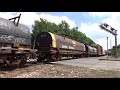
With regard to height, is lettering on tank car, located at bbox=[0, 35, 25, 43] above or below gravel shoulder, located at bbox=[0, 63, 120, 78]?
above

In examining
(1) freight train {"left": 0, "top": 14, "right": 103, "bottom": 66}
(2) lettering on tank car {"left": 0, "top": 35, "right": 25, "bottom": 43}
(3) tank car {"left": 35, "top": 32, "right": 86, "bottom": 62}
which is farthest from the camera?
(3) tank car {"left": 35, "top": 32, "right": 86, "bottom": 62}

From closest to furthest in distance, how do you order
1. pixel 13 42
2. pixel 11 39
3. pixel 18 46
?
pixel 11 39
pixel 13 42
pixel 18 46

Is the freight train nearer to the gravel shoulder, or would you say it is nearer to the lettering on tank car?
the lettering on tank car

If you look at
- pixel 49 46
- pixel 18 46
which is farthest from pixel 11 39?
pixel 49 46

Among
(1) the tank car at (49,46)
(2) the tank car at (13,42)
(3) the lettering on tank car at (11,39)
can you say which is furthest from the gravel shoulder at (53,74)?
(1) the tank car at (49,46)

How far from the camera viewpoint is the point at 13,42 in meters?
17.3

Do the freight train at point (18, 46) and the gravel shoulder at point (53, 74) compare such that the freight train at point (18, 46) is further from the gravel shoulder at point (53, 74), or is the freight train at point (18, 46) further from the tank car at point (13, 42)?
the gravel shoulder at point (53, 74)

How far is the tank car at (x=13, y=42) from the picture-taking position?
53.0 feet

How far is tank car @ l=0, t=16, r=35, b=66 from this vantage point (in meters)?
Result: 16.1

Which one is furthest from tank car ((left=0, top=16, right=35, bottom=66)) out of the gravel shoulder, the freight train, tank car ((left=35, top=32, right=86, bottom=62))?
tank car ((left=35, top=32, right=86, bottom=62))

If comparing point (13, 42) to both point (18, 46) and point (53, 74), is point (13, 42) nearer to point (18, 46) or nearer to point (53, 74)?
point (18, 46)
